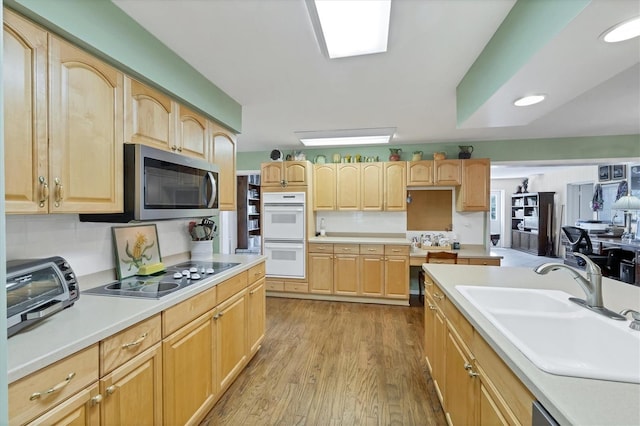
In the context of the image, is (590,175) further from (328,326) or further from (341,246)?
(328,326)

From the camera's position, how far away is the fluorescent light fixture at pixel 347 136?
3.68m

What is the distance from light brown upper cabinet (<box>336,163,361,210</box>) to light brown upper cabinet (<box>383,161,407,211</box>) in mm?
433

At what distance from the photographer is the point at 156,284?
1.72 m

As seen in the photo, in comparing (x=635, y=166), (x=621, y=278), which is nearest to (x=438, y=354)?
(x=621, y=278)

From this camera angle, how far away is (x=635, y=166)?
17.4 feet

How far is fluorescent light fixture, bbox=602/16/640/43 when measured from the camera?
1066mm

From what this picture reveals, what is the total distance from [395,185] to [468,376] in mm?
3151

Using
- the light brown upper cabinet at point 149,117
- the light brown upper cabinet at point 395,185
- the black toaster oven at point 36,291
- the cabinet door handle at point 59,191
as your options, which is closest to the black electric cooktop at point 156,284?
the black toaster oven at point 36,291

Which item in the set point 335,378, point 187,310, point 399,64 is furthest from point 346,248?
point 187,310

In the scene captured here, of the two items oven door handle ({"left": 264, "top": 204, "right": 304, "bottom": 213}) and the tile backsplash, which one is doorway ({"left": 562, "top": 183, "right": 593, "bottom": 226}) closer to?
oven door handle ({"left": 264, "top": 204, "right": 304, "bottom": 213})

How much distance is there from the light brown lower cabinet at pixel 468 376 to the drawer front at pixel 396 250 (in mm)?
1803

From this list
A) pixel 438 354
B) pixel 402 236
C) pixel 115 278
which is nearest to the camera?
pixel 115 278

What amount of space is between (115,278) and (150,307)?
→ 69 cm

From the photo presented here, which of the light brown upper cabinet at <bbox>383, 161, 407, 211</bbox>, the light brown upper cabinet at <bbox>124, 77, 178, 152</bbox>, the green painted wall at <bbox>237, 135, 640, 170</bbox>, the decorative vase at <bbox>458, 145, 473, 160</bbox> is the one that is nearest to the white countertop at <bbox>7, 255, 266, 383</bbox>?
the light brown upper cabinet at <bbox>124, 77, 178, 152</bbox>
